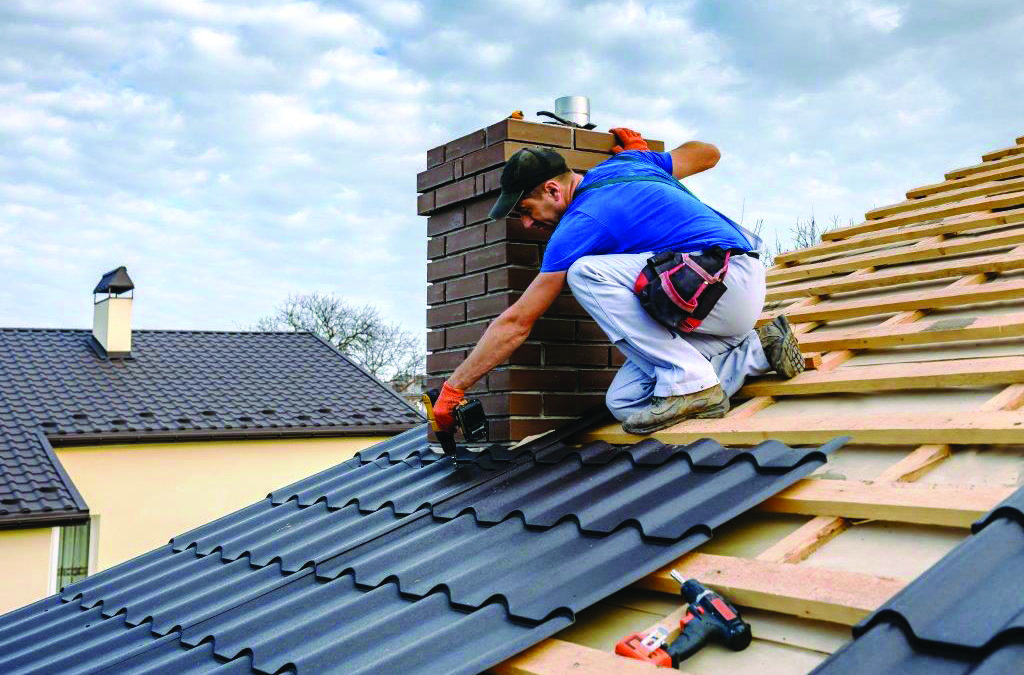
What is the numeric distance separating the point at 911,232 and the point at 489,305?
8.40 feet

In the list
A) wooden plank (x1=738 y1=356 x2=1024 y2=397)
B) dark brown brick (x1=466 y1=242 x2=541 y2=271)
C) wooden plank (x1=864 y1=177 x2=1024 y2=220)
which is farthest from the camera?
wooden plank (x1=864 y1=177 x2=1024 y2=220)

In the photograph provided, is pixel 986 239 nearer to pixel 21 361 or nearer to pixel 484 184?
pixel 484 184

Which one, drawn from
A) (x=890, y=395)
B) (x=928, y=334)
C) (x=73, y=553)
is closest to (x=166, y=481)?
(x=73, y=553)

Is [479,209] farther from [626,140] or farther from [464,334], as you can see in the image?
[626,140]

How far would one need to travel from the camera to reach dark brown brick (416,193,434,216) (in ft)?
16.3

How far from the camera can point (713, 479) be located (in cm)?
293

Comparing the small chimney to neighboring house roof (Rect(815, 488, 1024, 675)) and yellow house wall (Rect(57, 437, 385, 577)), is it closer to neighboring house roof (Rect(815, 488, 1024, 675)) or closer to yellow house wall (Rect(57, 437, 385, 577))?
yellow house wall (Rect(57, 437, 385, 577))

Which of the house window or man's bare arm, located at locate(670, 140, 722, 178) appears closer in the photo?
man's bare arm, located at locate(670, 140, 722, 178)

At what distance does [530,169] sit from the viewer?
3.96 m

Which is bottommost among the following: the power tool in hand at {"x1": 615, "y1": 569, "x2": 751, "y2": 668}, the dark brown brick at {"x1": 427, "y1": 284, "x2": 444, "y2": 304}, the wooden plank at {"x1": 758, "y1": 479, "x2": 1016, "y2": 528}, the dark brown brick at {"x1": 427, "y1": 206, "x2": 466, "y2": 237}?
the power tool in hand at {"x1": 615, "y1": 569, "x2": 751, "y2": 668}

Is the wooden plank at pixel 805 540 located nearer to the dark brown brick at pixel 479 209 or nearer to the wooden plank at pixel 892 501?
the wooden plank at pixel 892 501

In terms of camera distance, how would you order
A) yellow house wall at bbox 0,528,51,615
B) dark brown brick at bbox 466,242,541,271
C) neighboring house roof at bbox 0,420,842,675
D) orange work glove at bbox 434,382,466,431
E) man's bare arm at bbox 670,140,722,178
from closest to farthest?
neighboring house roof at bbox 0,420,842,675 → orange work glove at bbox 434,382,466,431 → dark brown brick at bbox 466,242,541,271 → man's bare arm at bbox 670,140,722,178 → yellow house wall at bbox 0,528,51,615

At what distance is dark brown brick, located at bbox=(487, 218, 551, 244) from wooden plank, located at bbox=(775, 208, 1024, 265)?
220 centimetres

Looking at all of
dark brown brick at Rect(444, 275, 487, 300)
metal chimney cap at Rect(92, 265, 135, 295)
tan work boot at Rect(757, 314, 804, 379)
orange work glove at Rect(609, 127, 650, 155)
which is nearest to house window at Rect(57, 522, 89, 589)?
metal chimney cap at Rect(92, 265, 135, 295)
